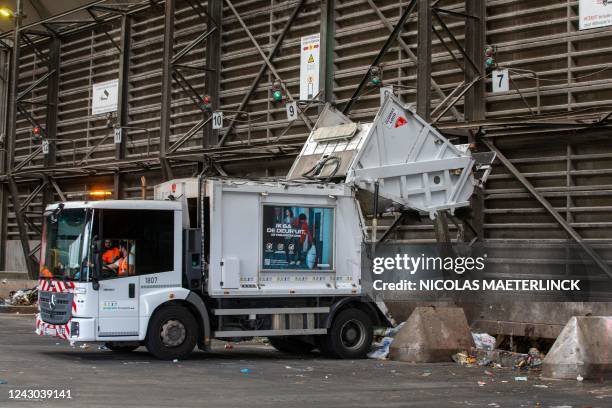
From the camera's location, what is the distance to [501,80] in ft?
67.1

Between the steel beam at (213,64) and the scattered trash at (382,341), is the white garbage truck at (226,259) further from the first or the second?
the steel beam at (213,64)

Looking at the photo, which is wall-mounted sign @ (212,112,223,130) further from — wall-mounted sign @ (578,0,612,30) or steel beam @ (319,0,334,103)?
wall-mounted sign @ (578,0,612,30)

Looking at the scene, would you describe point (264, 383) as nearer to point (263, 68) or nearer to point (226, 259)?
point (226, 259)

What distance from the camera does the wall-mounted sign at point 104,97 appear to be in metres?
32.0

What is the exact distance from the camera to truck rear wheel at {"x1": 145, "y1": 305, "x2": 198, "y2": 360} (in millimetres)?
14609

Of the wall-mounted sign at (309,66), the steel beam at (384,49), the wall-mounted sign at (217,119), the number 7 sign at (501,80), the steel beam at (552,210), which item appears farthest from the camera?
the wall-mounted sign at (217,119)

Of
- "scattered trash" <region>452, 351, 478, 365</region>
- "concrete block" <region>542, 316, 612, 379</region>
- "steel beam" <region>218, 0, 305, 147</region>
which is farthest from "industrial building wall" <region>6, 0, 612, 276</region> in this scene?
"concrete block" <region>542, 316, 612, 379</region>

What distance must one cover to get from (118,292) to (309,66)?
12022 mm

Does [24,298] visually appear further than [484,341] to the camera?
Yes

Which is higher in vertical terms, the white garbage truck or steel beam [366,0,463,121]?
steel beam [366,0,463,121]

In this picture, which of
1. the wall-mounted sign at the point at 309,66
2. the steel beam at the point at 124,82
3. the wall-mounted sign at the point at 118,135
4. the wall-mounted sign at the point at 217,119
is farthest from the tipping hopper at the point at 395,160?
the steel beam at the point at 124,82

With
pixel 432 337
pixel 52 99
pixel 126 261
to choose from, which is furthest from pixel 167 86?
pixel 432 337

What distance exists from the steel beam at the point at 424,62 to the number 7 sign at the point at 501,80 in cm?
149

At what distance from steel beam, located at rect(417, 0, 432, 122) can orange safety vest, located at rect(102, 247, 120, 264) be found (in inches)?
313
